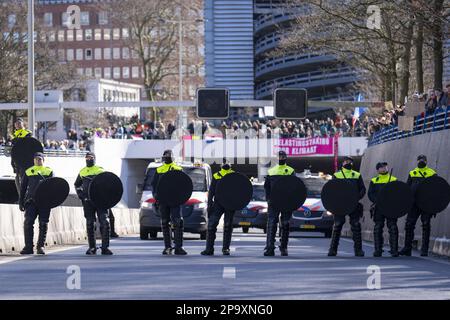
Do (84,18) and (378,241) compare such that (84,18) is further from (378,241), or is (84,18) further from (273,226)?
(273,226)

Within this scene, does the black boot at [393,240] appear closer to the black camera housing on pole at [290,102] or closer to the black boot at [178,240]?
the black boot at [178,240]

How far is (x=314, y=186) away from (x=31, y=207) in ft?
57.3

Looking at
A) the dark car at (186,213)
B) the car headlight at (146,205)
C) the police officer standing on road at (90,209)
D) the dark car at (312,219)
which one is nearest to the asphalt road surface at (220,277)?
the police officer standing on road at (90,209)

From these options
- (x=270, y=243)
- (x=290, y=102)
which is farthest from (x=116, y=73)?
(x=270, y=243)

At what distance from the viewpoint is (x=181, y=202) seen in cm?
2347

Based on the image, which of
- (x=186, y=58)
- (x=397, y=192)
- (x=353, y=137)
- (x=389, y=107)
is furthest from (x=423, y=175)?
(x=186, y=58)

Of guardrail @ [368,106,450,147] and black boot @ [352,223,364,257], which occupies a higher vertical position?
guardrail @ [368,106,450,147]

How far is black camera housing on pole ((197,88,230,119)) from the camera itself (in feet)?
123

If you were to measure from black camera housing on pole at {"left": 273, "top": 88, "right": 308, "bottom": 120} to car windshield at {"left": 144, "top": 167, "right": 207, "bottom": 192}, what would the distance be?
473 centimetres

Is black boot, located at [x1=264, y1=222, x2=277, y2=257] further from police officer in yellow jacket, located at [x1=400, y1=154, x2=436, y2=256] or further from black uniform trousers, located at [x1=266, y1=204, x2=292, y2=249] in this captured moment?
police officer in yellow jacket, located at [x1=400, y1=154, x2=436, y2=256]

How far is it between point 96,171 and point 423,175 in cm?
574

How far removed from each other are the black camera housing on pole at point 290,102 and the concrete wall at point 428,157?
3.01 m

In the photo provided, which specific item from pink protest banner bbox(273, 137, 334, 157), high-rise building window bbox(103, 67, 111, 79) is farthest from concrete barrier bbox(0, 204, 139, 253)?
high-rise building window bbox(103, 67, 111, 79)
